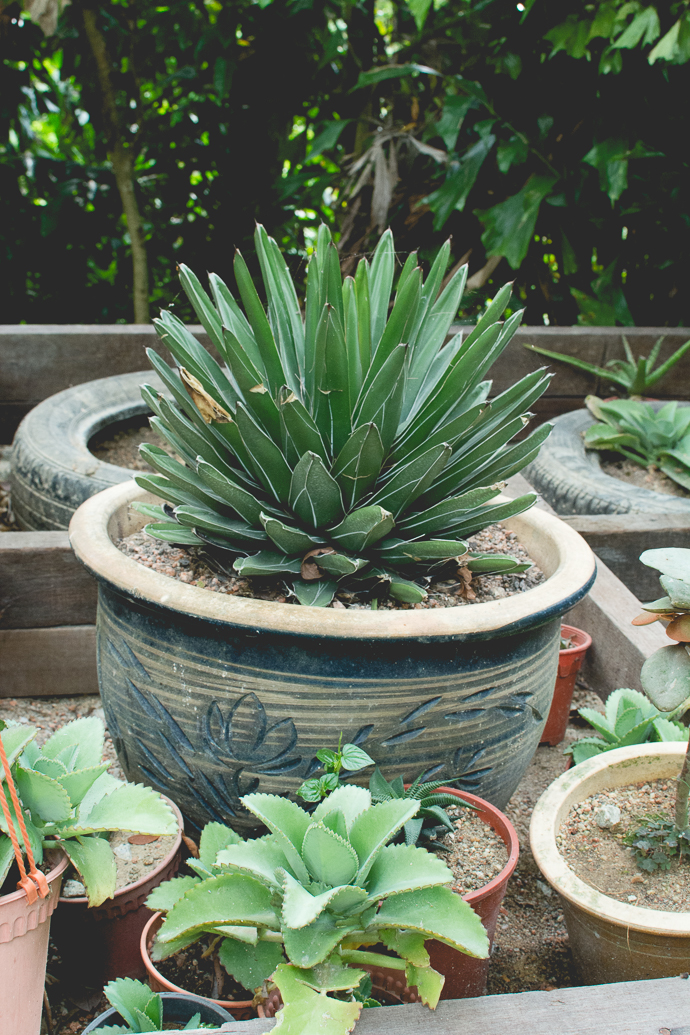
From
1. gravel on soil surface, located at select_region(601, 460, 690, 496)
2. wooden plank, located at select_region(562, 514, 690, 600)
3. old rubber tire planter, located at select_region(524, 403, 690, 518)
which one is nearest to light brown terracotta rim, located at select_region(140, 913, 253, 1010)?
wooden plank, located at select_region(562, 514, 690, 600)

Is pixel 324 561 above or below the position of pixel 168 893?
above

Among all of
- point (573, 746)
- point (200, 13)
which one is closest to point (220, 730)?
point (573, 746)

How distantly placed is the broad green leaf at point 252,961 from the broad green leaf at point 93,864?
16 cm

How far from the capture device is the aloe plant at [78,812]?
2.84 ft

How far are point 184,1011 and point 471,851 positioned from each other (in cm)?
45

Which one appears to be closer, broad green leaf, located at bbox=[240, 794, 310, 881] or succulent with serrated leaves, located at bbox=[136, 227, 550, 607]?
broad green leaf, located at bbox=[240, 794, 310, 881]

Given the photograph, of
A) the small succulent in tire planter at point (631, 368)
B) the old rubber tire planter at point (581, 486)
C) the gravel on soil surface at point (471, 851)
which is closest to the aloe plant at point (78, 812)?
the gravel on soil surface at point (471, 851)

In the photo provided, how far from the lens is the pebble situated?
3.80ft

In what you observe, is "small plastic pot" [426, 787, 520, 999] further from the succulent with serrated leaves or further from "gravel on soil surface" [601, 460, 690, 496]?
"gravel on soil surface" [601, 460, 690, 496]

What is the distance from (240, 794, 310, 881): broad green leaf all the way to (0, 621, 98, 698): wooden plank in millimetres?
1019

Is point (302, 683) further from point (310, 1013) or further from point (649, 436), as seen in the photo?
point (649, 436)

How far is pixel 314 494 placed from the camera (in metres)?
1.14

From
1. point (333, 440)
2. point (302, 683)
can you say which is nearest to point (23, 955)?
point (302, 683)

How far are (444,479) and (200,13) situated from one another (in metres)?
4.37
